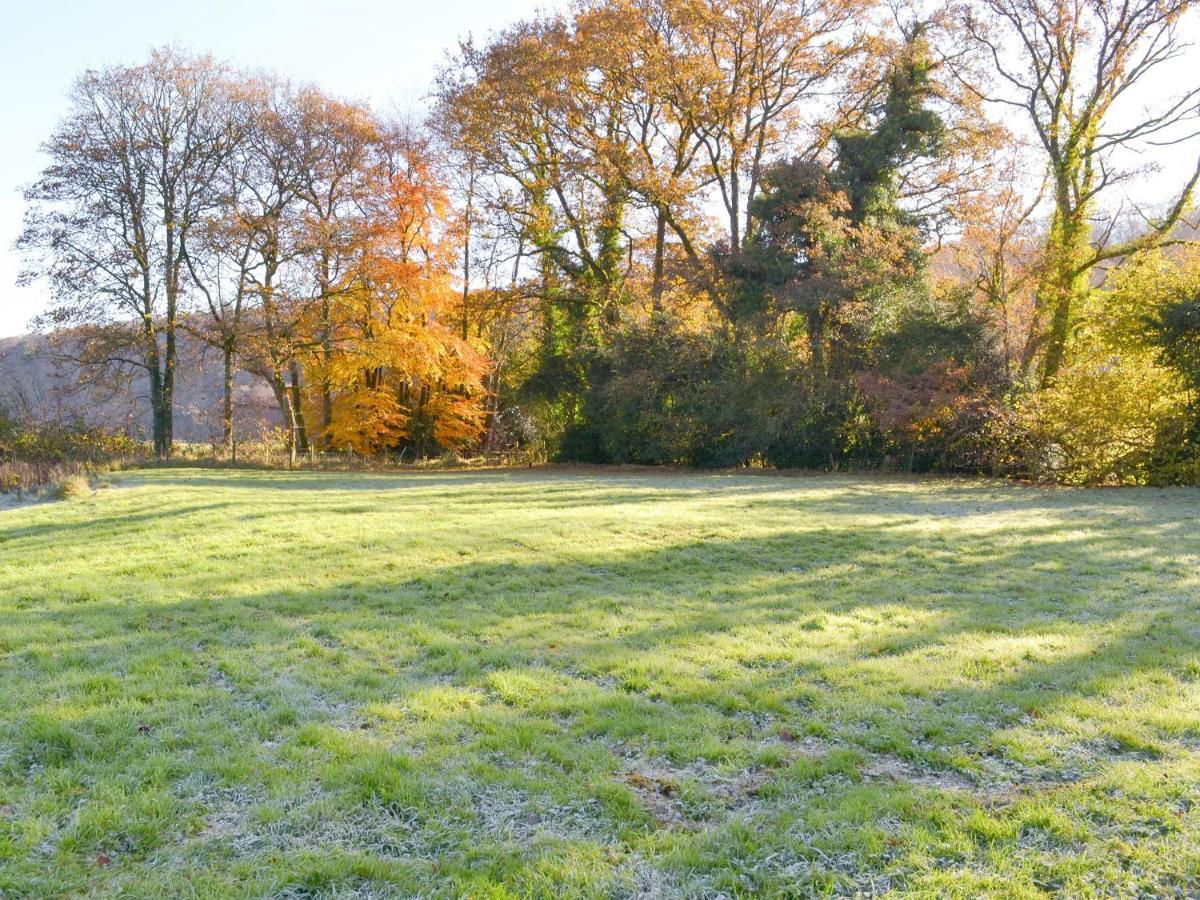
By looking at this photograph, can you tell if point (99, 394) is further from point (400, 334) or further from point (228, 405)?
point (400, 334)

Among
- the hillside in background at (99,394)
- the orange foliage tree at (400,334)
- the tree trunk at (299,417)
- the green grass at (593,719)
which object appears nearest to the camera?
the green grass at (593,719)

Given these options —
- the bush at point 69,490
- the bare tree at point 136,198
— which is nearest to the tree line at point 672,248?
the bare tree at point 136,198

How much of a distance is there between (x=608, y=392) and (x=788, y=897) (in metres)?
19.3

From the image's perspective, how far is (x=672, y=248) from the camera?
2469 cm

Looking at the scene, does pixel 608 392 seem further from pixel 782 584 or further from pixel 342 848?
pixel 342 848

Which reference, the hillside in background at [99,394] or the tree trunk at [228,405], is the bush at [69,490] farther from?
the tree trunk at [228,405]

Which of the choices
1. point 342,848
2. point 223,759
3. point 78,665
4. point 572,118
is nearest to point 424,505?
point 78,665

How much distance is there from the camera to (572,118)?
75.4 ft

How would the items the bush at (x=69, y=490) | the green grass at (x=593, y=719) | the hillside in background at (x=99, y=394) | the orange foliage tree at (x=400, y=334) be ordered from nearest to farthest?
the green grass at (x=593, y=719)
the bush at (x=69, y=490)
the hillside in background at (x=99, y=394)
the orange foliage tree at (x=400, y=334)

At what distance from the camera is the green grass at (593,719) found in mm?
2648

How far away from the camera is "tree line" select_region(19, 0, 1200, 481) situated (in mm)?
17906

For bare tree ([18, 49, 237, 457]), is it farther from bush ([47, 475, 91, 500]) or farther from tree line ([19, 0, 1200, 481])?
bush ([47, 475, 91, 500])

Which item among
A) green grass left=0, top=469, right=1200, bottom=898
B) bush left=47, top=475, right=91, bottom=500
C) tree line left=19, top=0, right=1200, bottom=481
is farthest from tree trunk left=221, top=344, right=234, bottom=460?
green grass left=0, top=469, right=1200, bottom=898

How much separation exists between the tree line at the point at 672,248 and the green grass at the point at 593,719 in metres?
10.3
